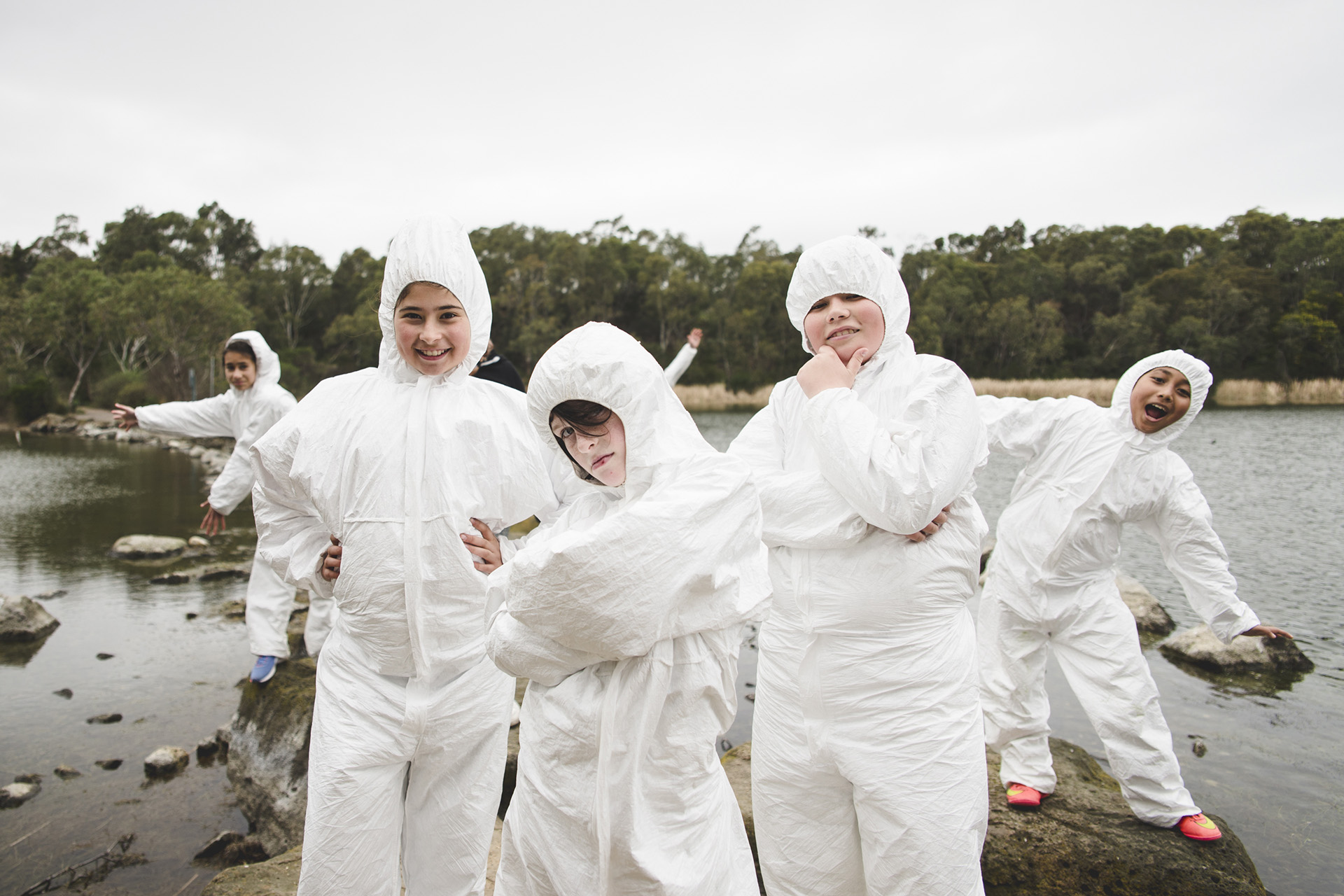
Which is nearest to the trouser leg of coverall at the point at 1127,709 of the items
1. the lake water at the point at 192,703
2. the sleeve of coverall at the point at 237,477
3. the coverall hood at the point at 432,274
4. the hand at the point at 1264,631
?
the hand at the point at 1264,631

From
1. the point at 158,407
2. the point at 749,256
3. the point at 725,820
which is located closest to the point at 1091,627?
the point at 725,820

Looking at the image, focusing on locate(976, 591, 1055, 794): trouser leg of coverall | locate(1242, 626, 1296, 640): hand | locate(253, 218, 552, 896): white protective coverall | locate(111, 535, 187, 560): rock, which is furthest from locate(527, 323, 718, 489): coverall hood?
locate(111, 535, 187, 560): rock

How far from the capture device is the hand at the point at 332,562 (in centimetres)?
235

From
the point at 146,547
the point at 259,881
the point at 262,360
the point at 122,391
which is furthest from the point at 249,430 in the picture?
the point at 122,391

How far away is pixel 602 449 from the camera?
1.82m

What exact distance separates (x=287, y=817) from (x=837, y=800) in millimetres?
3186

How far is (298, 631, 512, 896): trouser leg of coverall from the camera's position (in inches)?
85.7

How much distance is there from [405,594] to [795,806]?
1.32 metres

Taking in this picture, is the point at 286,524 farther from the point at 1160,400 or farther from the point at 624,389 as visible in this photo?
the point at 1160,400

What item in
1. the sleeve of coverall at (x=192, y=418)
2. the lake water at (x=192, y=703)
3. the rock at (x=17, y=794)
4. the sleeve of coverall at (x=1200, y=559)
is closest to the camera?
the sleeve of coverall at (x=1200, y=559)

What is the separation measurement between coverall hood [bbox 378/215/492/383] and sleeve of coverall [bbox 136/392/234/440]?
3.66m

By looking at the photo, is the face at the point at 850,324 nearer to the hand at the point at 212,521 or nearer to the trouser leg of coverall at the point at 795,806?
the trouser leg of coverall at the point at 795,806

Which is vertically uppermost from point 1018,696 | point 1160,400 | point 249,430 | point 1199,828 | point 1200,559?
point 1160,400

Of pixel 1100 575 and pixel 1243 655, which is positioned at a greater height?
pixel 1100 575
